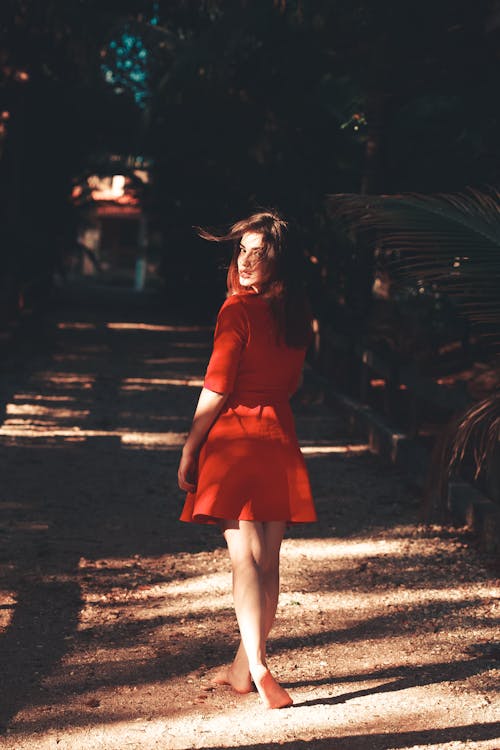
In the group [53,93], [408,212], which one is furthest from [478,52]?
[53,93]

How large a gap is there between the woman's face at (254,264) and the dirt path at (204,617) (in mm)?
1518

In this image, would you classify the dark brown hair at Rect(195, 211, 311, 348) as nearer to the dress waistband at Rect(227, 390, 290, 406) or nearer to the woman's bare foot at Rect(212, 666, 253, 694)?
the dress waistband at Rect(227, 390, 290, 406)

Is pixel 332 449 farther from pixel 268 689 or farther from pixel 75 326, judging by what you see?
pixel 75 326

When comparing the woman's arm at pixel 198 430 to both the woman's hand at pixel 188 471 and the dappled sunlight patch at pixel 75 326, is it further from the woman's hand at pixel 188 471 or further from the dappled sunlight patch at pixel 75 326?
the dappled sunlight patch at pixel 75 326

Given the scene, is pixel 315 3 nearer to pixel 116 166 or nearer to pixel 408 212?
pixel 408 212

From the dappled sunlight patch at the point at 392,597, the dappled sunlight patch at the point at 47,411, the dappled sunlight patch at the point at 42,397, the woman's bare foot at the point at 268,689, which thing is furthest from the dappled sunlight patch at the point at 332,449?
the woman's bare foot at the point at 268,689

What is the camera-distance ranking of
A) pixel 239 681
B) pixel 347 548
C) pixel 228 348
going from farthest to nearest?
pixel 347 548
pixel 239 681
pixel 228 348

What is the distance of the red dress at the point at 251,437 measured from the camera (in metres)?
4.07

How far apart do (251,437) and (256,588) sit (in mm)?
531

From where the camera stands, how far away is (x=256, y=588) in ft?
13.5

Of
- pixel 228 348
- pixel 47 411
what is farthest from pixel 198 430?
pixel 47 411

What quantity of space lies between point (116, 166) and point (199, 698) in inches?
924

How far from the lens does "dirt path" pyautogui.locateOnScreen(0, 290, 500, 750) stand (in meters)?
4.02

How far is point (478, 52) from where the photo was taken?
1052 cm
